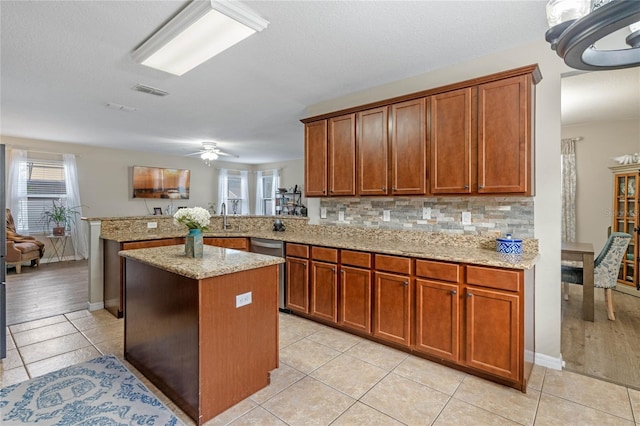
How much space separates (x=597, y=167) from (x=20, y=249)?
996cm

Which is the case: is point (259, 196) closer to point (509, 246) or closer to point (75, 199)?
point (75, 199)

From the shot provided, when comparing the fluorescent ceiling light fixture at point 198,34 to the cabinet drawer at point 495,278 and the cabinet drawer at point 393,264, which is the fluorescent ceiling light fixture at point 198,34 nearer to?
the cabinet drawer at point 393,264

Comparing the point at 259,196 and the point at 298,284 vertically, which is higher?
the point at 259,196

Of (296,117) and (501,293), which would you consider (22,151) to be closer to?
(296,117)

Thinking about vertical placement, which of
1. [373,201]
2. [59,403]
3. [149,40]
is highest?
[149,40]

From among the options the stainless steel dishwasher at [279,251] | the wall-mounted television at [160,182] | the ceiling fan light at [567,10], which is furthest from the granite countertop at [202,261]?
the wall-mounted television at [160,182]

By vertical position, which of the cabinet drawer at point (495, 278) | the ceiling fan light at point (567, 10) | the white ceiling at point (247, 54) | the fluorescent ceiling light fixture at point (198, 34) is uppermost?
the white ceiling at point (247, 54)

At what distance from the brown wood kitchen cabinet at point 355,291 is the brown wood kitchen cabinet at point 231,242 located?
5.01ft

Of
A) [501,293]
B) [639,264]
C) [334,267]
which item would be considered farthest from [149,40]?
[639,264]

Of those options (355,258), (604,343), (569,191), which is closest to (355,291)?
(355,258)

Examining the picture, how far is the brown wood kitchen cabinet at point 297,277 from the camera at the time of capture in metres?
3.43

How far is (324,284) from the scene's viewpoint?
3.26 metres

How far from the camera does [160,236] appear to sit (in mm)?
3844

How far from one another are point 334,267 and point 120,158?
683cm
